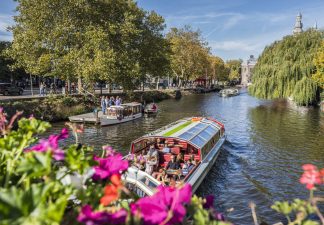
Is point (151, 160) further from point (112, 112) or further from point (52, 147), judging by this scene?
point (112, 112)

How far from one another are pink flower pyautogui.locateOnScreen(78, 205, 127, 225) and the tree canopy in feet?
119

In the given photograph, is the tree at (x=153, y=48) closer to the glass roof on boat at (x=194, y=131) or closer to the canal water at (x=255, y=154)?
the canal water at (x=255, y=154)

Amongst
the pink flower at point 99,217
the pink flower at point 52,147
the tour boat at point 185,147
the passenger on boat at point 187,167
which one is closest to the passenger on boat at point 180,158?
the tour boat at point 185,147

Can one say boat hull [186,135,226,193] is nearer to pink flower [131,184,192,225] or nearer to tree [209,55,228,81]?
pink flower [131,184,192,225]

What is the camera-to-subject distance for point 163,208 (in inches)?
111

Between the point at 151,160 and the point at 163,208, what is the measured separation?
14.2m

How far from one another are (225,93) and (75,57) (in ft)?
165

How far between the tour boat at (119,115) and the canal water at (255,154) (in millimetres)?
846

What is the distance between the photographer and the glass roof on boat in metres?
18.6

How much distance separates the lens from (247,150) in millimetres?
25656

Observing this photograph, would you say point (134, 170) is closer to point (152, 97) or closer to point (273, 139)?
point (273, 139)

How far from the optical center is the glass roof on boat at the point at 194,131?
18562 millimetres

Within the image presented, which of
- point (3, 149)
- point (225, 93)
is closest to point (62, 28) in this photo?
point (3, 149)

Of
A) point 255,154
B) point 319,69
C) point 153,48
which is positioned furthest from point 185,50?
point 255,154
